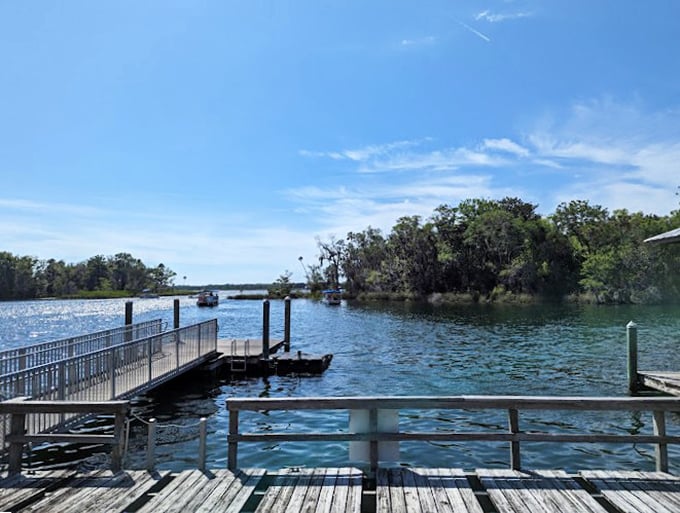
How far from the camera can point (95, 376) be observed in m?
10.6

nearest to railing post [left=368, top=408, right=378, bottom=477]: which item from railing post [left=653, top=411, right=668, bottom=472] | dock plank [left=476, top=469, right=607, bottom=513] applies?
dock plank [left=476, top=469, right=607, bottom=513]

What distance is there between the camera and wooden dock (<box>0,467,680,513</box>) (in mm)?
4480

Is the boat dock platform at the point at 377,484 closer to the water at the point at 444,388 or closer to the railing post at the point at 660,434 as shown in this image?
the railing post at the point at 660,434

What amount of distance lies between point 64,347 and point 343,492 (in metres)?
11.0

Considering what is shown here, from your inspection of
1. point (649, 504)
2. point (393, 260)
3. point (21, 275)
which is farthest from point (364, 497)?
point (21, 275)

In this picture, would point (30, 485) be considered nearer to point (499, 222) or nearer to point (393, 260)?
point (499, 222)

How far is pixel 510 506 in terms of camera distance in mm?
4441

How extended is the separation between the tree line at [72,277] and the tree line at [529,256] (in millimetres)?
97169

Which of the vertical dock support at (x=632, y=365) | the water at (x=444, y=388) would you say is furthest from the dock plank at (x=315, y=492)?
the vertical dock support at (x=632, y=365)

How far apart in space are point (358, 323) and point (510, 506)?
1524 inches

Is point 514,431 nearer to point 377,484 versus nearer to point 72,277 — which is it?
point 377,484

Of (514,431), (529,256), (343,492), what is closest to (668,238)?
(514,431)

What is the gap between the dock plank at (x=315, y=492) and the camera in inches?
176

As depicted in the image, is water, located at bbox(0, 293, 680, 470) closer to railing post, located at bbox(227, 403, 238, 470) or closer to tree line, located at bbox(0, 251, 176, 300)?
railing post, located at bbox(227, 403, 238, 470)
